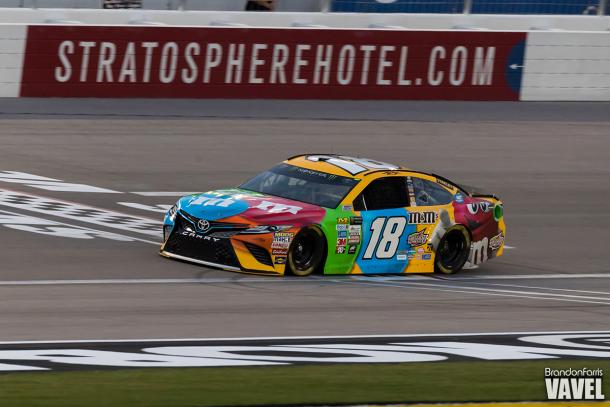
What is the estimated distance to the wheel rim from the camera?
14.9 metres

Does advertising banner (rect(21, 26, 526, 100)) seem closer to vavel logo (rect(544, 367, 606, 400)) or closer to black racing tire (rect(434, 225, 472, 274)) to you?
black racing tire (rect(434, 225, 472, 274))

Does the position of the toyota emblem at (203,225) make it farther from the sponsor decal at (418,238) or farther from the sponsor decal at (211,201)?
the sponsor decal at (418,238)

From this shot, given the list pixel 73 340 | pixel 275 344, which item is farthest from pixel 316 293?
pixel 73 340

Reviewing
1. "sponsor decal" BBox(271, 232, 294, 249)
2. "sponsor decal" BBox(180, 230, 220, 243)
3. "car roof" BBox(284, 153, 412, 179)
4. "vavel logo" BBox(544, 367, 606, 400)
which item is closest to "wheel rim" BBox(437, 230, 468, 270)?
"car roof" BBox(284, 153, 412, 179)

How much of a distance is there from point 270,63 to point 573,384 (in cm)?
1522

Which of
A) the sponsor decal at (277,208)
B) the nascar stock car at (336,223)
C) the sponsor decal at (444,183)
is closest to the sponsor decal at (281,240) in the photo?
the nascar stock car at (336,223)

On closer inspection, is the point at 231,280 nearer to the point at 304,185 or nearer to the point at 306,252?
the point at 306,252

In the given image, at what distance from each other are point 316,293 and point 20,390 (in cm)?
484

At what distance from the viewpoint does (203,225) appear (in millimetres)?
13430

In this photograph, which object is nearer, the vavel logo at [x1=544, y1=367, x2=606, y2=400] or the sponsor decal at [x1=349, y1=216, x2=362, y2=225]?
the vavel logo at [x1=544, y1=367, x2=606, y2=400]

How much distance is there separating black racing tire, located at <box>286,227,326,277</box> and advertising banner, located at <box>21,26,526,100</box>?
10187mm

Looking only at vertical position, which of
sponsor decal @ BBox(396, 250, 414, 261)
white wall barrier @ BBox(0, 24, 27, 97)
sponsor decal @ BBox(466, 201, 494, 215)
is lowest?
sponsor decal @ BBox(396, 250, 414, 261)

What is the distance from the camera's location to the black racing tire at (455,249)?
14.9 m

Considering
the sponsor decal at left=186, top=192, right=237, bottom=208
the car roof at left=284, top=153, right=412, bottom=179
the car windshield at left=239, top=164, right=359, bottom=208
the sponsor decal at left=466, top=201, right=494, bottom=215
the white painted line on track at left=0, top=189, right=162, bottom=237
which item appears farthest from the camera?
the white painted line on track at left=0, top=189, right=162, bottom=237
